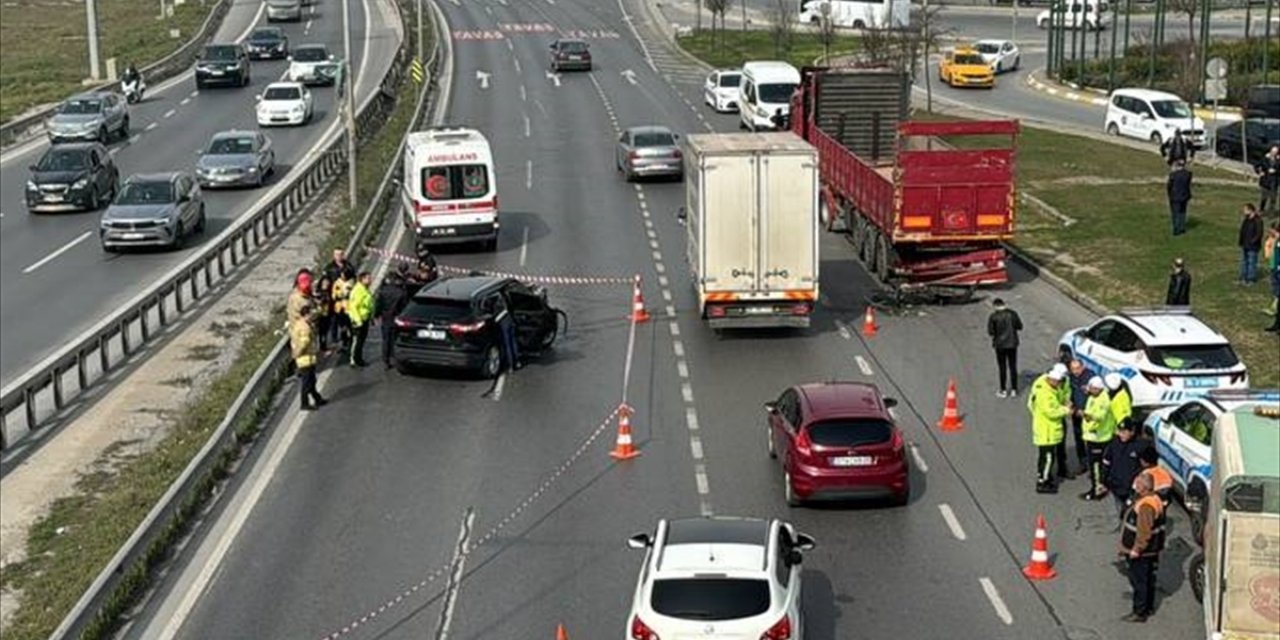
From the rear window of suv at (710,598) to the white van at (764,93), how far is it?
40.7 metres

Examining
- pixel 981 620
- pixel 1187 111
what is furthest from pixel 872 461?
pixel 1187 111

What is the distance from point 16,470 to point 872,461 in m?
11.9

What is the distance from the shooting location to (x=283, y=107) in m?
63.0

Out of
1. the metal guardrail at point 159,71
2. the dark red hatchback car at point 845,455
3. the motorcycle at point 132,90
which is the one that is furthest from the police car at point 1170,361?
the motorcycle at point 132,90

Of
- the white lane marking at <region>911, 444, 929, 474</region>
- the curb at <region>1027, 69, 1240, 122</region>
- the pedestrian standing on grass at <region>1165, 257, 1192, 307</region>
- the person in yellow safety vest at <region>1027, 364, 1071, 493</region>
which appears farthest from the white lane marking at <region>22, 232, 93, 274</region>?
the curb at <region>1027, 69, 1240, 122</region>

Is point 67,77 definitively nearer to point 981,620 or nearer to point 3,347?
point 3,347

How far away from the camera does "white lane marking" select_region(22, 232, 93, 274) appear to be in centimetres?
4088

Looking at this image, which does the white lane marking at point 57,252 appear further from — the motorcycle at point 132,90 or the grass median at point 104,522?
the motorcycle at point 132,90

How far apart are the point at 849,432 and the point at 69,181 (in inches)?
1250

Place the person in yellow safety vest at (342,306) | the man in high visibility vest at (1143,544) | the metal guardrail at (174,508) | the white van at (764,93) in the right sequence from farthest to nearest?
the white van at (764,93)
the person in yellow safety vest at (342,306)
the metal guardrail at (174,508)
the man in high visibility vest at (1143,544)

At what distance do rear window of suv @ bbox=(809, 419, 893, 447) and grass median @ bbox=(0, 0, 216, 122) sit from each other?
5402 cm

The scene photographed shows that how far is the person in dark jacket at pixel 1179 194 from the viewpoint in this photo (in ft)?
125

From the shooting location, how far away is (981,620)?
18.2 metres

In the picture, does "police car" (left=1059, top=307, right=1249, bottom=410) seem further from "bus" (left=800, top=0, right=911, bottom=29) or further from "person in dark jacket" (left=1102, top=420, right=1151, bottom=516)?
"bus" (left=800, top=0, right=911, bottom=29)
